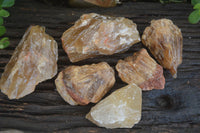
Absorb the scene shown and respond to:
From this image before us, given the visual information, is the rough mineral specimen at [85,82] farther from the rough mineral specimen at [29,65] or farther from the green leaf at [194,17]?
the green leaf at [194,17]

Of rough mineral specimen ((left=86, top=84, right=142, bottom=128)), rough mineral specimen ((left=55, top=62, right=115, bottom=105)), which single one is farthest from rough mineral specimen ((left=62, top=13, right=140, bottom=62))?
rough mineral specimen ((left=86, top=84, right=142, bottom=128))

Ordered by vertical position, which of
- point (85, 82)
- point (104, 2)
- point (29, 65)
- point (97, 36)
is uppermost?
point (104, 2)

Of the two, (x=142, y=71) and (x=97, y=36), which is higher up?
(x=97, y=36)

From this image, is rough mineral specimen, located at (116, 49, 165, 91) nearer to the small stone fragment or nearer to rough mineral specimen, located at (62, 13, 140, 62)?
rough mineral specimen, located at (62, 13, 140, 62)

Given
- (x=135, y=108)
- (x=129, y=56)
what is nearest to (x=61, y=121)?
(x=135, y=108)

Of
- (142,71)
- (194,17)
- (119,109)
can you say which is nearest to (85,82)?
(119,109)

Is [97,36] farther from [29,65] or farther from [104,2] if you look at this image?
[29,65]

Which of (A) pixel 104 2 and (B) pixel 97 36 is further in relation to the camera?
(A) pixel 104 2

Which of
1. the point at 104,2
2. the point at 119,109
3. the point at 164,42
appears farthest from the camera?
the point at 104,2
